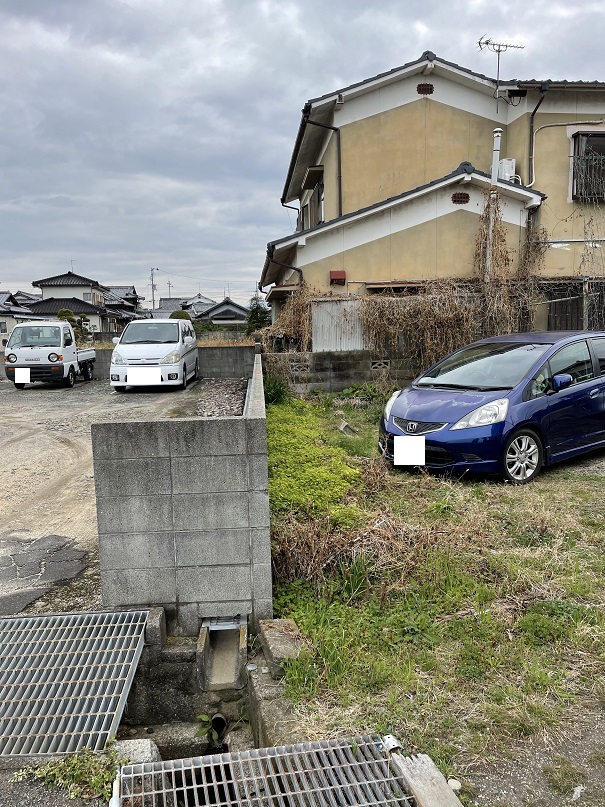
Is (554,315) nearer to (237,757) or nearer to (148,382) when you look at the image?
(148,382)

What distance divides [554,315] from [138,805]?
12.0 m

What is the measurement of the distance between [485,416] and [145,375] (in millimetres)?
9046

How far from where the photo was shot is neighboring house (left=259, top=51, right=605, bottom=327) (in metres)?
11.8

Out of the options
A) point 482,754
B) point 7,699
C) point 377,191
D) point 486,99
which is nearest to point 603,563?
point 482,754

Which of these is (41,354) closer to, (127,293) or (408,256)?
(408,256)

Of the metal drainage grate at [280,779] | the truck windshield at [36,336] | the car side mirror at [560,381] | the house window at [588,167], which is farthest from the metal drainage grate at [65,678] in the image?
the house window at [588,167]

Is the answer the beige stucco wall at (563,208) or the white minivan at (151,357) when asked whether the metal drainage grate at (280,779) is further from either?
the beige stucco wall at (563,208)

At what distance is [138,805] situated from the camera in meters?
2.10

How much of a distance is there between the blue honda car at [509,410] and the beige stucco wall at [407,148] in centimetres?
831

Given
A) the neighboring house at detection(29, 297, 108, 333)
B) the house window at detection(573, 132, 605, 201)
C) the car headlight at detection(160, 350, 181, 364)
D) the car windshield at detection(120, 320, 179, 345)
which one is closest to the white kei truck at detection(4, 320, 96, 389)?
the car windshield at detection(120, 320, 179, 345)

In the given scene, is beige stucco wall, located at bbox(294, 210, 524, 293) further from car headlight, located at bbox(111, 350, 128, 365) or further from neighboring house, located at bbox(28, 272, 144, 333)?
neighboring house, located at bbox(28, 272, 144, 333)

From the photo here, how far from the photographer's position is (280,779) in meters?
2.23

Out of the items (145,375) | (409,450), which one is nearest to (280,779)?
(409,450)

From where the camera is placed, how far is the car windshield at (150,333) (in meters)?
13.2
